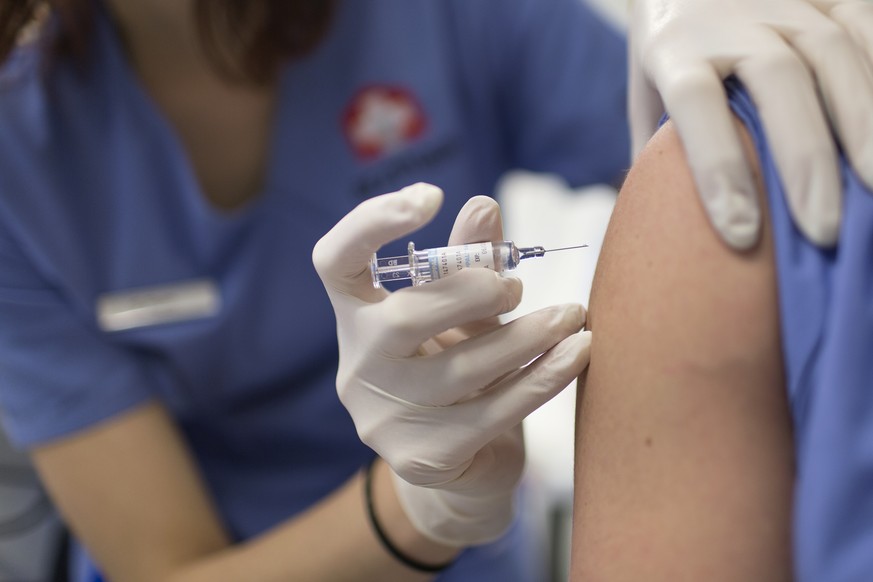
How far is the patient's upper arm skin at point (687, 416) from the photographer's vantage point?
0.65 meters

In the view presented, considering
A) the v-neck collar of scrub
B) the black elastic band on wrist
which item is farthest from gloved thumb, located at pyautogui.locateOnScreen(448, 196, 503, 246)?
the v-neck collar of scrub

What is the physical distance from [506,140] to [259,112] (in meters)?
0.44

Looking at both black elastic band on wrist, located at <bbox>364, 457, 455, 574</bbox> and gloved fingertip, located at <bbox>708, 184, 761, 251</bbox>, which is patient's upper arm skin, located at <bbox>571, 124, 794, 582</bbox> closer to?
gloved fingertip, located at <bbox>708, 184, 761, 251</bbox>

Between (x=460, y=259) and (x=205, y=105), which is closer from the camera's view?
(x=460, y=259)

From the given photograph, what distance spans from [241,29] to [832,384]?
892 millimetres

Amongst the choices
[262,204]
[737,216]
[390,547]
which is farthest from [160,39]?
[737,216]

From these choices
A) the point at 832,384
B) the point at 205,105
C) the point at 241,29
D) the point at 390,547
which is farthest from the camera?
the point at 205,105

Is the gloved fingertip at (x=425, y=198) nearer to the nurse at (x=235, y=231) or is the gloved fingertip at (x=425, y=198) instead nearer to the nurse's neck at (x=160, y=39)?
the nurse at (x=235, y=231)

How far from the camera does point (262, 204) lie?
1209 mm

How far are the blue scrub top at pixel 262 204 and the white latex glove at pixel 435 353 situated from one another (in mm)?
467

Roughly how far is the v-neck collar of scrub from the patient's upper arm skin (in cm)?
67

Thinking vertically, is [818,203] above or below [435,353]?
above

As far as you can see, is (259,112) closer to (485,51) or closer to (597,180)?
(485,51)

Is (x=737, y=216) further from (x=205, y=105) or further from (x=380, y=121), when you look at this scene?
(x=205, y=105)
